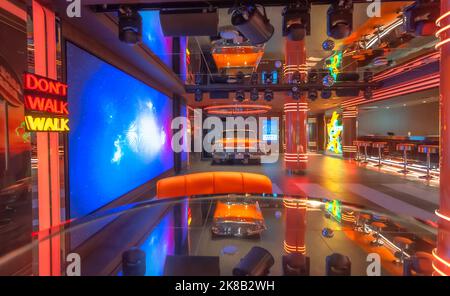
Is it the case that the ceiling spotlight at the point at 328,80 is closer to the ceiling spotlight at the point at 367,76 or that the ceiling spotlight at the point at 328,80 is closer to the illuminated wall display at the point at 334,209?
the ceiling spotlight at the point at 367,76

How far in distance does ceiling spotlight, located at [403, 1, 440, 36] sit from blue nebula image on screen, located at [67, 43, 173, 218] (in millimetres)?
4250

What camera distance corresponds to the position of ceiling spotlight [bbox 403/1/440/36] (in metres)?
2.74

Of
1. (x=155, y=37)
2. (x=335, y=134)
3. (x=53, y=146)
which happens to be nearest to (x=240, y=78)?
(x=155, y=37)

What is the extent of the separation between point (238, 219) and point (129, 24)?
2.76 meters

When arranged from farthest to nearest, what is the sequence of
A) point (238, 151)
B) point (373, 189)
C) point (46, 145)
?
point (238, 151)
point (373, 189)
point (46, 145)

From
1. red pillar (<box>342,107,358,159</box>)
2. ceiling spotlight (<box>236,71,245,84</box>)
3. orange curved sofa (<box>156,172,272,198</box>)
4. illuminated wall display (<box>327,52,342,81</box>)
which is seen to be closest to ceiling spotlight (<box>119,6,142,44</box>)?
orange curved sofa (<box>156,172,272,198</box>)

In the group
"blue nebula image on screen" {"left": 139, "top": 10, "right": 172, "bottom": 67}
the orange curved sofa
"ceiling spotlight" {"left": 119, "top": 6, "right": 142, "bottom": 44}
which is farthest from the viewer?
"blue nebula image on screen" {"left": 139, "top": 10, "right": 172, "bottom": 67}

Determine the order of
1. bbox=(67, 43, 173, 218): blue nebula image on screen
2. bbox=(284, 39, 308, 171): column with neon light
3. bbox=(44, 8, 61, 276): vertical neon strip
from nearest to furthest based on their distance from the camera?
1. bbox=(44, 8, 61, 276): vertical neon strip
2. bbox=(67, 43, 173, 218): blue nebula image on screen
3. bbox=(284, 39, 308, 171): column with neon light

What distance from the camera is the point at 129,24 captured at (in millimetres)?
3150

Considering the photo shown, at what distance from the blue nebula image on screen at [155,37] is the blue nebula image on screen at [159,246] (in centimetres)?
386

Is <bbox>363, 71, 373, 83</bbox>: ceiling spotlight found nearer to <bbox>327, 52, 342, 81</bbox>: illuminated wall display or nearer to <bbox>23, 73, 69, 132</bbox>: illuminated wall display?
<bbox>327, 52, 342, 81</bbox>: illuminated wall display

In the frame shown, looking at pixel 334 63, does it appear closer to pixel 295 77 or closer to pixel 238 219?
pixel 295 77
